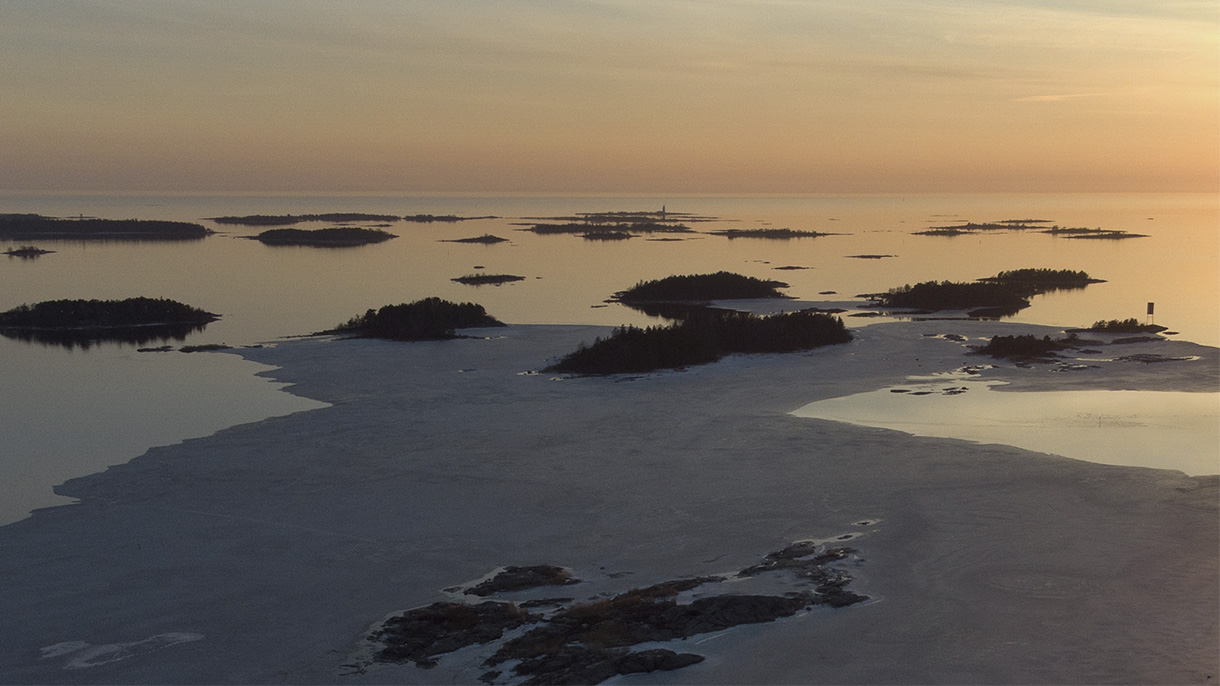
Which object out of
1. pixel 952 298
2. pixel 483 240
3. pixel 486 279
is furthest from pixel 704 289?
pixel 483 240

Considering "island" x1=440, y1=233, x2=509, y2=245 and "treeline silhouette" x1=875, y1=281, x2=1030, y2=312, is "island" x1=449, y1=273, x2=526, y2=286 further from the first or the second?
"island" x1=440, y1=233, x2=509, y2=245

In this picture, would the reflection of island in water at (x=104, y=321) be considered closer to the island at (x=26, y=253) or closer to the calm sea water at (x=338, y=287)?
the calm sea water at (x=338, y=287)

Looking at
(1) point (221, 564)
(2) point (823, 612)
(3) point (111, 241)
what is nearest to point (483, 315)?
(1) point (221, 564)

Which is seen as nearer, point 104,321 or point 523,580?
point 523,580

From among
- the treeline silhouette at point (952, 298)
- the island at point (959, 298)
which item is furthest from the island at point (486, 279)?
the treeline silhouette at point (952, 298)

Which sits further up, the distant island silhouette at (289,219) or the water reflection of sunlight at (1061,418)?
the distant island silhouette at (289,219)

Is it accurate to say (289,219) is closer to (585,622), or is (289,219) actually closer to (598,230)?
(598,230)

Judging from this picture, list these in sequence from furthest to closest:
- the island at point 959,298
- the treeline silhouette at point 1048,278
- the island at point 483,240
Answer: the island at point 483,240 → the treeline silhouette at point 1048,278 → the island at point 959,298
